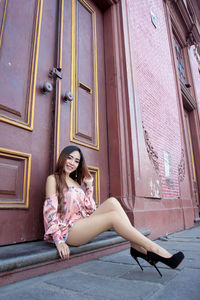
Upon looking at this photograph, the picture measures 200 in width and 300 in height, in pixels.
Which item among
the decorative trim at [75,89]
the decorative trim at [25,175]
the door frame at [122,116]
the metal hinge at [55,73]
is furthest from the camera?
the door frame at [122,116]

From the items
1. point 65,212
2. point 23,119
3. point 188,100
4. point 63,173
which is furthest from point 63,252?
point 188,100

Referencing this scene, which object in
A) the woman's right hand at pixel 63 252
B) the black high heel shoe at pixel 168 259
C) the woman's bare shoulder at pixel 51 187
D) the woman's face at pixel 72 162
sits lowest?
the black high heel shoe at pixel 168 259

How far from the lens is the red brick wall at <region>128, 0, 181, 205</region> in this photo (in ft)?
11.0

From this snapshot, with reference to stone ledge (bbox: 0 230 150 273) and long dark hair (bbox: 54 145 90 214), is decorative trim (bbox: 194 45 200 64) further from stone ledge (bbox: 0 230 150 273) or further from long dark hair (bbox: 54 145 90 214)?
stone ledge (bbox: 0 230 150 273)

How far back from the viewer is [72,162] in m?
1.85

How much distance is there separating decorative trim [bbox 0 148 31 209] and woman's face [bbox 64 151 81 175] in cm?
30

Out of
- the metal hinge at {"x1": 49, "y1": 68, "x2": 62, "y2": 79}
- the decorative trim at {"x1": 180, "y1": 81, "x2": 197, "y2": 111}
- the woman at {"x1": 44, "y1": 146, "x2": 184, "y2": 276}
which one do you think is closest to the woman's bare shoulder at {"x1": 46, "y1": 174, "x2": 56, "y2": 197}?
the woman at {"x1": 44, "y1": 146, "x2": 184, "y2": 276}

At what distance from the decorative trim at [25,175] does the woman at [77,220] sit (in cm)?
19

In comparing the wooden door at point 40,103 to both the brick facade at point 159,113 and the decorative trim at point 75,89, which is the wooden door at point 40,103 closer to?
the decorative trim at point 75,89

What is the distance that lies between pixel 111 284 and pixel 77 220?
64cm

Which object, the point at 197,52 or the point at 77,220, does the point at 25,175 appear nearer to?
the point at 77,220

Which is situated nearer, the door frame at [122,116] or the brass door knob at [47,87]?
the brass door knob at [47,87]

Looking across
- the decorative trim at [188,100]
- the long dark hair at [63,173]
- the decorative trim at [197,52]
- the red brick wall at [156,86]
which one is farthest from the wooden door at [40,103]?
the decorative trim at [197,52]

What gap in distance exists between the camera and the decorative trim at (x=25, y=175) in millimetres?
1590
